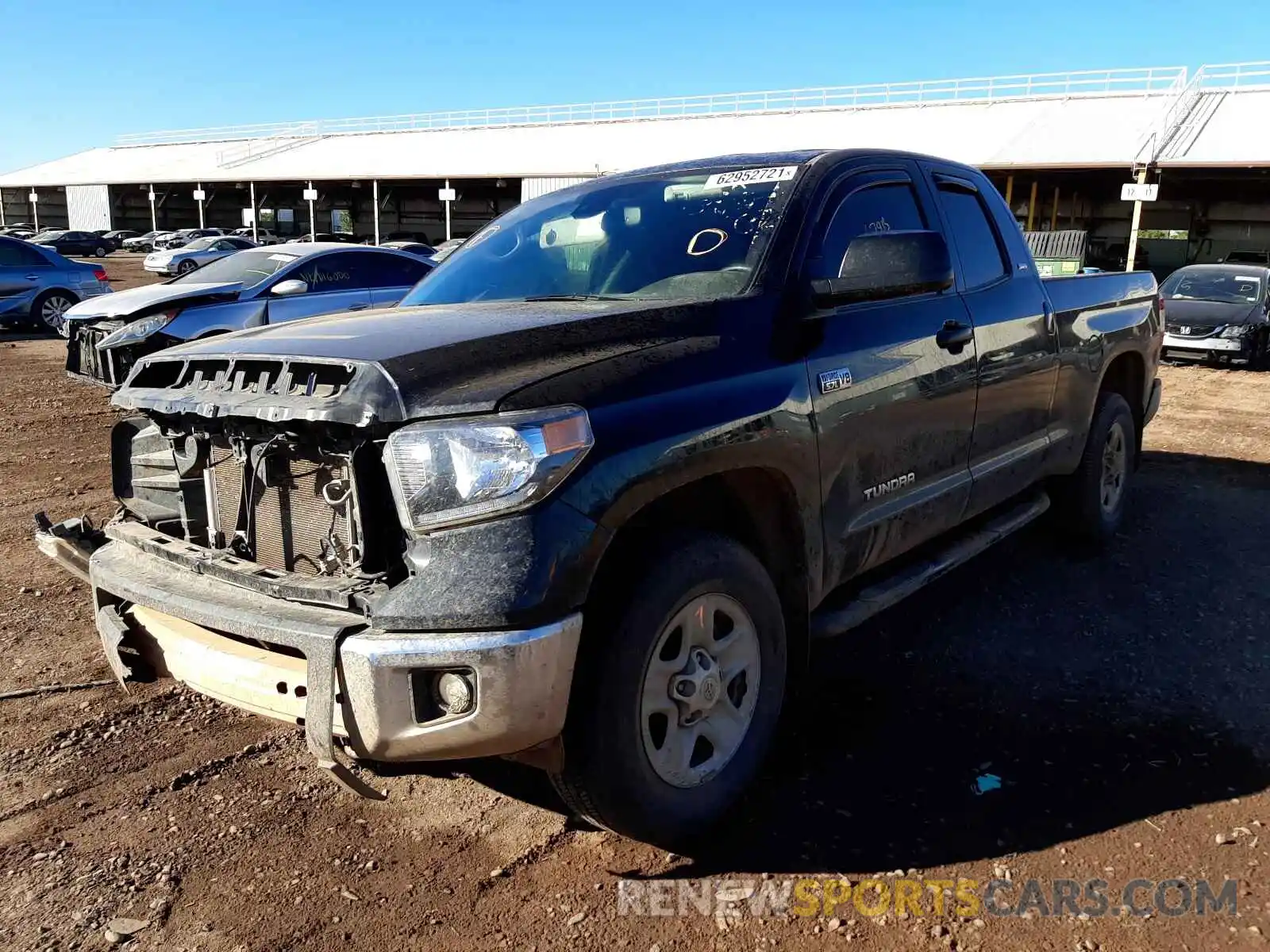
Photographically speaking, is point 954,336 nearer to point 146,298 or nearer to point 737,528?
point 737,528

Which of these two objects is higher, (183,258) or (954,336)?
(954,336)

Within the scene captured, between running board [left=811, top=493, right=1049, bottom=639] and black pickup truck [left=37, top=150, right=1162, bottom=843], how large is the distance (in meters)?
0.01

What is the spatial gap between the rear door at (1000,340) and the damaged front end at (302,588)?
2.50 metres

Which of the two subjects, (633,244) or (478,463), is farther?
(633,244)

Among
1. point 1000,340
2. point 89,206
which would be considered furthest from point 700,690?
point 89,206

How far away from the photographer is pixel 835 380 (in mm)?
3166

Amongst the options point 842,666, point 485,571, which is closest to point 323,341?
point 485,571

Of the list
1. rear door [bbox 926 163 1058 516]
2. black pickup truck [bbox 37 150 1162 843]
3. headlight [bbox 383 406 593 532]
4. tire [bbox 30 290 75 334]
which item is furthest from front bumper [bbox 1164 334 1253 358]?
tire [bbox 30 290 75 334]

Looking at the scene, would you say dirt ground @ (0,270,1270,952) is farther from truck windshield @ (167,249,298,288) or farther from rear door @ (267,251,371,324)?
truck windshield @ (167,249,298,288)

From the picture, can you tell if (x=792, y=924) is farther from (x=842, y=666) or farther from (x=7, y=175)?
(x=7, y=175)

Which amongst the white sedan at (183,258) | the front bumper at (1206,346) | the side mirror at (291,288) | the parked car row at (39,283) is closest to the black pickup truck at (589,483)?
the side mirror at (291,288)

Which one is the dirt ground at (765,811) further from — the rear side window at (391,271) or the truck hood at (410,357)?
the rear side window at (391,271)

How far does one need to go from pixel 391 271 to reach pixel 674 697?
8800 millimetres

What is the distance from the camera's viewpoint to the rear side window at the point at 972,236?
4.20 metres
